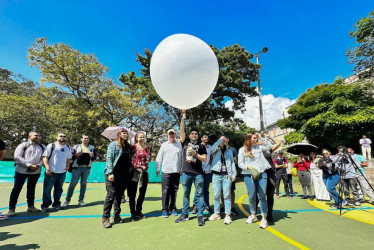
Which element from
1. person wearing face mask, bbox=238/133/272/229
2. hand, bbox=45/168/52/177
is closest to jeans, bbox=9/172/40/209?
hand, bbox=45/168/52/177

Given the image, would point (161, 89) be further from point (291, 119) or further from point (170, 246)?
point (291, 119)

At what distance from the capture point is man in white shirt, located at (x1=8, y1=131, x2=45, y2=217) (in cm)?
434

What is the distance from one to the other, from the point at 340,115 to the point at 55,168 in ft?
75.4

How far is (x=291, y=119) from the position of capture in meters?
24.8

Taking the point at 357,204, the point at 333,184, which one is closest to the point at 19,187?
the point at 333,184

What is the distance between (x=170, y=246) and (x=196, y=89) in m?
2.82

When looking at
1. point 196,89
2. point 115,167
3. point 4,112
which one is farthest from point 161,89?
point 4,112

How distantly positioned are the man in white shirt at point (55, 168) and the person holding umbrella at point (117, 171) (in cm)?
196

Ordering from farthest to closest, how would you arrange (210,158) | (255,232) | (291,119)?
(291,119), (210,158), (255,232)

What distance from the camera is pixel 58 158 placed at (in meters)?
5.05

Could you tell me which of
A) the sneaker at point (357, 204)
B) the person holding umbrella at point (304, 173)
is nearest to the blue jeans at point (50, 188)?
the person holding umbrella at point (304, 173)

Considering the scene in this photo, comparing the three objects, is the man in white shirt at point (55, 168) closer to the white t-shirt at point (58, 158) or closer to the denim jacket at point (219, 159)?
the white t-shirt at point (58, 158)

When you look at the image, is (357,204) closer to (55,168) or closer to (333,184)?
(333,184)

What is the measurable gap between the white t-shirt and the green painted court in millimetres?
1058
